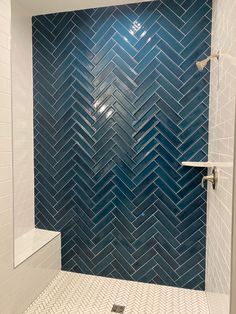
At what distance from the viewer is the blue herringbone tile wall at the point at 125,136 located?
202 centimetres

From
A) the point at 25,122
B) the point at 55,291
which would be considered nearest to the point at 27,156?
the point at 25,122

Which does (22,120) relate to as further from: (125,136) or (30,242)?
(30,242)

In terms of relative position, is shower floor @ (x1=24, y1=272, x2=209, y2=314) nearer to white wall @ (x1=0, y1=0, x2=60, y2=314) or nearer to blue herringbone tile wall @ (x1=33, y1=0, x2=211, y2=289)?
blue herringbone tile wall @ (x1=33, y1=0, x2=211, y2=289)

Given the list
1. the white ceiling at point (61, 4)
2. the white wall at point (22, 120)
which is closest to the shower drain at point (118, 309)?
the white wall at point (22, 120)

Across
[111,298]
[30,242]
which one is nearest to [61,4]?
[30,242]

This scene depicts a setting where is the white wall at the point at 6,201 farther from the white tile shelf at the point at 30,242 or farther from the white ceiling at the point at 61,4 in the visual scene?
the white ceiling at the point at 61,4

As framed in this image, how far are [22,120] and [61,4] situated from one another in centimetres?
108

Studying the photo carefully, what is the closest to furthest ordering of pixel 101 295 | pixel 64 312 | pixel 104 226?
pixel 64 312, pixel 101 295, pixel 104 226

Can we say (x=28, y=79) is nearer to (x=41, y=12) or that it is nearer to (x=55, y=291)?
(x=41, y=12)

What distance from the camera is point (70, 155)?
2289mm

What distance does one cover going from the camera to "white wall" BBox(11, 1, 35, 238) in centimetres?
213

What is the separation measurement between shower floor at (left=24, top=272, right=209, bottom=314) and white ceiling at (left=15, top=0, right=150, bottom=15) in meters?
2.48

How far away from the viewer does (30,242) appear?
84.1 inches

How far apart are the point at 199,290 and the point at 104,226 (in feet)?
3.26
